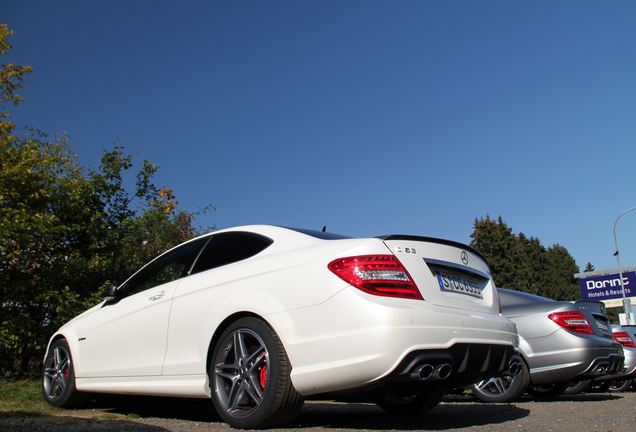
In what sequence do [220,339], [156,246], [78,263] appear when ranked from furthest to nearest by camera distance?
1. [156,246]
2. [78,263]
3. [220,339]

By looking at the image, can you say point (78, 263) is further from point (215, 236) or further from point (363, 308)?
point (363, 308)

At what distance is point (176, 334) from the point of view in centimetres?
391

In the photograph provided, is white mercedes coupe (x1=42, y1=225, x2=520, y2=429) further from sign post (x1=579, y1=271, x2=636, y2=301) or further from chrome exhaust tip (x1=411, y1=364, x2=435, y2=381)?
sign post (x1=579, y1=271, x2=636, y2=301)

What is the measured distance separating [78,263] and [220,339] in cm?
715

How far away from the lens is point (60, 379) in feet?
17.1

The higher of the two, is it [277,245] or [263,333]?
[277,245]

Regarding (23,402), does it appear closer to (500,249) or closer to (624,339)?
(624,339)

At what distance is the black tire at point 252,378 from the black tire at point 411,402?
4.62 ft

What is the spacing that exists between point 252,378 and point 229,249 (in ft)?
3.64

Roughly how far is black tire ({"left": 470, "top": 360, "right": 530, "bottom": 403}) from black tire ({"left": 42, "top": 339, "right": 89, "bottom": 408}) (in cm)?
454

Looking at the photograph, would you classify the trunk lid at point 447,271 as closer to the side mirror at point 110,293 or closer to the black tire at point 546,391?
the side mirror at point 110,293

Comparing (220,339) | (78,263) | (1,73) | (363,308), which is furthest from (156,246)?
(363,308)

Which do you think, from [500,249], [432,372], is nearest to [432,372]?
[432,372]

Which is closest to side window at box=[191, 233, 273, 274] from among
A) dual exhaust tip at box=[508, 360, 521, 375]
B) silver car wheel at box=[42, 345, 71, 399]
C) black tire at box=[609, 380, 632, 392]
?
dual exhaust tip at box=[508, 360, 521, 375]
